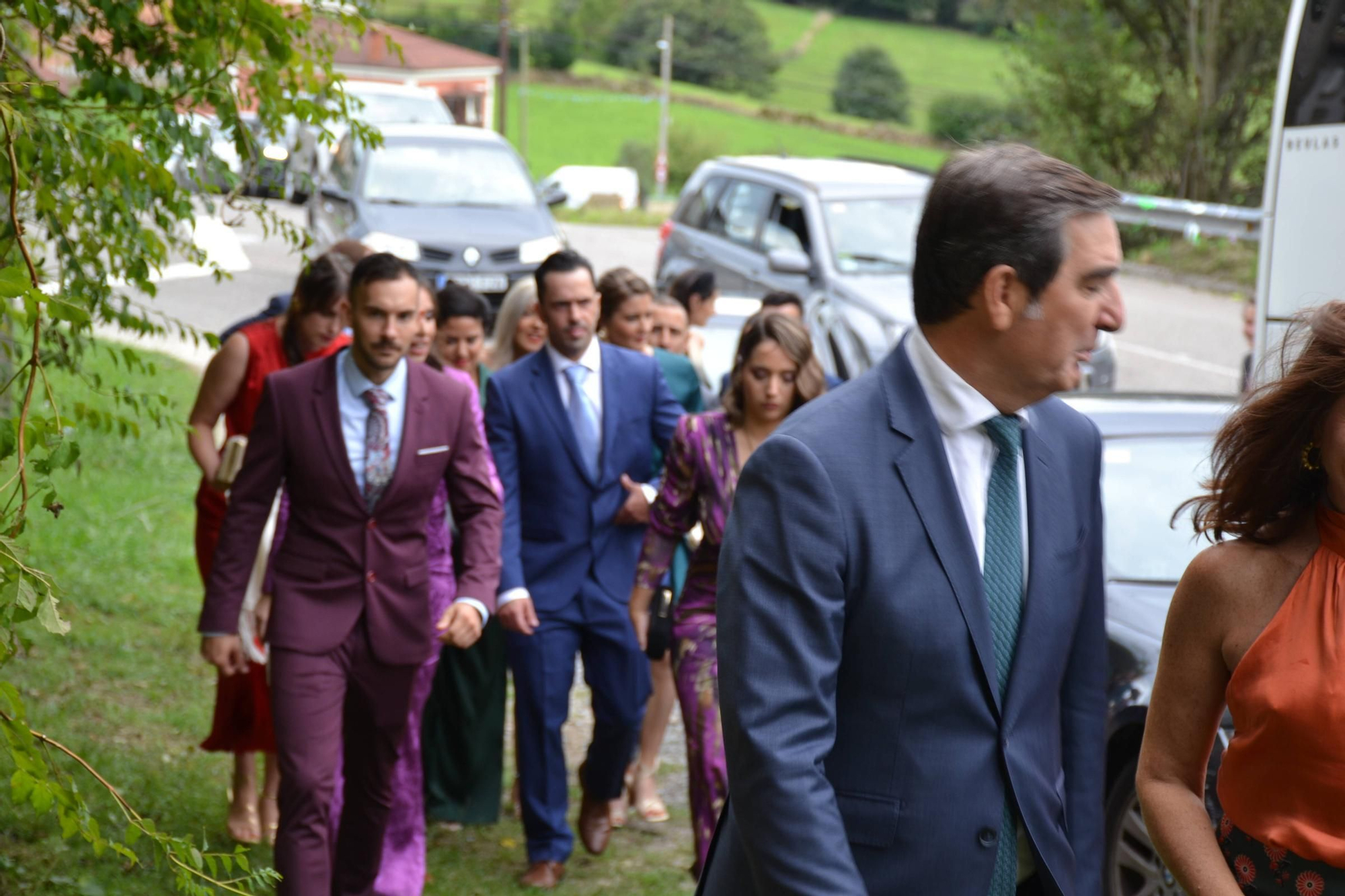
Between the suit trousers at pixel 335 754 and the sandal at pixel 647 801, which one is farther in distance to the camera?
the sandal at pixel 647 801

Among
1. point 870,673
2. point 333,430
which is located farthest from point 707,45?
point 870,673

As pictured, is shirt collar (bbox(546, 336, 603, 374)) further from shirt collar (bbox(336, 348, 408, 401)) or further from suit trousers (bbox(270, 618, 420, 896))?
suit trousers (bbox(270, 618, 420, 896))

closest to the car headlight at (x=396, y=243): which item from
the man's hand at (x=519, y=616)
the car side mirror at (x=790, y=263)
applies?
the car side mirror at (x=790, y=263)

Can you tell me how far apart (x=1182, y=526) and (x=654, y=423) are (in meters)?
2.00

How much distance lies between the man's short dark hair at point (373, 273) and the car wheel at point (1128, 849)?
9.03ft

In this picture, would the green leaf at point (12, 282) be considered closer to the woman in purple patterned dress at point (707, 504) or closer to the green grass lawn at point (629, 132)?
the woman in purple patterned dress at point (707, 504)

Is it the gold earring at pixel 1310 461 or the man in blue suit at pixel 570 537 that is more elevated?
the gold earring at pixel 1310 461

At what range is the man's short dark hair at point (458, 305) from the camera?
6980mm

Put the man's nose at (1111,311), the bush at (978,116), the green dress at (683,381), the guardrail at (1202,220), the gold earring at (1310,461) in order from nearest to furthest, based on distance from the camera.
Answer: the man's nose at (1111,311), the gold earring at (1310,461), the green dress at (683,381), the guardrail at (1202,220), the bush at (978,116)

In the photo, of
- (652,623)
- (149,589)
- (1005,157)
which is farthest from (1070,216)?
(149,589)

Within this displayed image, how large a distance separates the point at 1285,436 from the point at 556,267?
3793 mm

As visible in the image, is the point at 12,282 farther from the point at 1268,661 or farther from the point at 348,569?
the point at 348,569

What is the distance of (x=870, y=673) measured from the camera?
248 cm

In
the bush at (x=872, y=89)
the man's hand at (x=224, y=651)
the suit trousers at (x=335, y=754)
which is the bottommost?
the suit trousers at (x=335, y=754)
